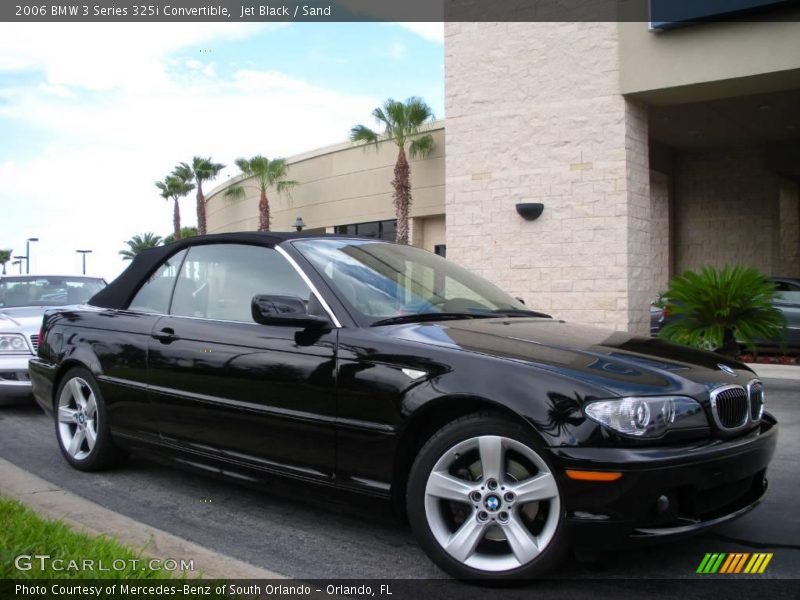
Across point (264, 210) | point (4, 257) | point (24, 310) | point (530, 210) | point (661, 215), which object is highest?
point (4, 257)

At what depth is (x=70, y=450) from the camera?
16.5 feet

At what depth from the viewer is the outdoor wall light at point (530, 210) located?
12.9 m

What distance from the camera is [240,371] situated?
3.79 meters

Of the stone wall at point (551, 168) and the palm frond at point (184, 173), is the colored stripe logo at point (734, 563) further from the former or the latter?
the palm frond at point (184, 173)

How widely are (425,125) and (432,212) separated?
2.81 m

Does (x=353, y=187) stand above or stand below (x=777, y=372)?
above

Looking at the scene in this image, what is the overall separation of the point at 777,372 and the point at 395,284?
7.10 meters

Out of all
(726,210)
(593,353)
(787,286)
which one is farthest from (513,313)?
(726,210)

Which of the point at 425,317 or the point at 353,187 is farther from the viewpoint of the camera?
the point at 353,187

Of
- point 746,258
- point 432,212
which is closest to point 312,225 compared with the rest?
point 432,212

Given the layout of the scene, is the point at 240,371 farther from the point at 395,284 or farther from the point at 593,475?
the point at 593,475

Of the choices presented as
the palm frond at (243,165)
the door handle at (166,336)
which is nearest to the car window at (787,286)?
the door handle at (166,336)

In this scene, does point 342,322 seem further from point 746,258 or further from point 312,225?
point 312,225

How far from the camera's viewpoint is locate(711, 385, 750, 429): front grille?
3.05 meters
